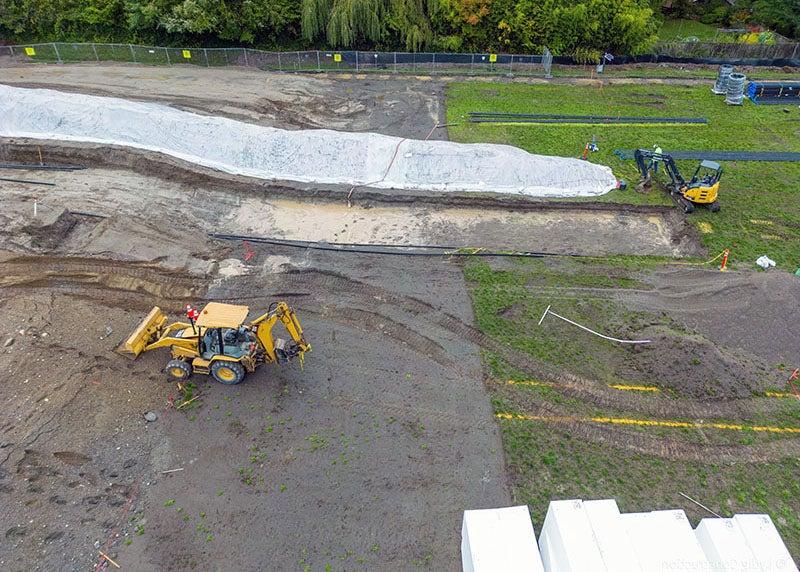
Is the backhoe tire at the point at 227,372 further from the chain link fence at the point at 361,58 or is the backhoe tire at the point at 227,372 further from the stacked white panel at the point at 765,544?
the chain link fence at the point at 361,58

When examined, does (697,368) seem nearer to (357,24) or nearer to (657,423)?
(657,423)

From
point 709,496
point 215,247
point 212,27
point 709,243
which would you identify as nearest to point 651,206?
point 709,243

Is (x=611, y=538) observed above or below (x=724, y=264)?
below

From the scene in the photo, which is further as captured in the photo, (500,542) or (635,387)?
(635,387)

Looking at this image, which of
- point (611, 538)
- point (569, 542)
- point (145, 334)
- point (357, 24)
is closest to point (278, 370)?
point (145, 334)

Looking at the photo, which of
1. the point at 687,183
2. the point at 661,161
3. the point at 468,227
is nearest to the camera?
the point at 468,227

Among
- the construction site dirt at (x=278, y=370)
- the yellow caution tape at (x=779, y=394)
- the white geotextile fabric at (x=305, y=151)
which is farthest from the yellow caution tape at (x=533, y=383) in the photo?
the white geotextile fabric at (x=305, y=151)
